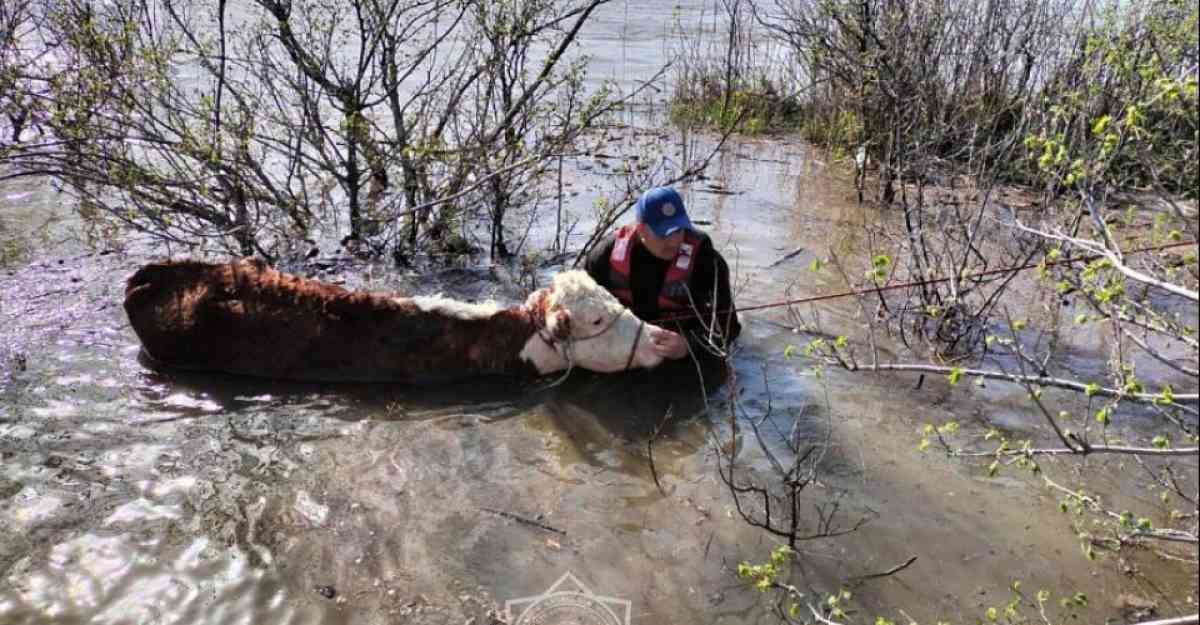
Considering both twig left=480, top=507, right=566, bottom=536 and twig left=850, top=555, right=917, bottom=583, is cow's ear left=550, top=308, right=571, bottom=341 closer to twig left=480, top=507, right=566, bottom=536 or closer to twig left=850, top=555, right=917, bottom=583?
twig left=480, top=507, right=566, bottom=536

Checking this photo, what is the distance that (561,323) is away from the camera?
5.01 m

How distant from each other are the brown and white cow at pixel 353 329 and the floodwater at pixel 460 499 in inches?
5.6

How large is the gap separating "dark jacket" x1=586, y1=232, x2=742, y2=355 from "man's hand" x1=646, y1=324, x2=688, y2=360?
11.0 inches

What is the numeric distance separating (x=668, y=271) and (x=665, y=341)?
0.54 metres

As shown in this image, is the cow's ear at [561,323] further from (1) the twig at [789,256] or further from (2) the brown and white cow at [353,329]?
(1) the twig at [789,256]

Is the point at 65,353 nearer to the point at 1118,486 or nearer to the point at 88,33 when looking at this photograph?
the point at 88,33

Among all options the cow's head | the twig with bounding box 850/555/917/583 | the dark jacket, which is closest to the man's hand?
the cow's head

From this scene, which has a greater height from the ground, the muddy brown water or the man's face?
the man's face

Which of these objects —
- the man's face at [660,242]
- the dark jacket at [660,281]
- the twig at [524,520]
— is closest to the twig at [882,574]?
the twig at [524,520]

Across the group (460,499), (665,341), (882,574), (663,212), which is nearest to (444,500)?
(460,499)

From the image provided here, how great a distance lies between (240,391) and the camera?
5.08 metres

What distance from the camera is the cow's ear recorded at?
500 centimetres
